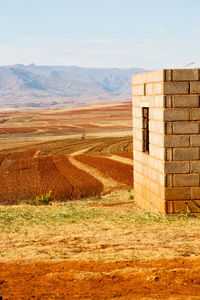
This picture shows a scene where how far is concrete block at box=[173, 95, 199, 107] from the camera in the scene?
1031cm

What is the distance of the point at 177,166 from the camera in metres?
10.5

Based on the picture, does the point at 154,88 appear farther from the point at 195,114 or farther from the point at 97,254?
the point at 97,254

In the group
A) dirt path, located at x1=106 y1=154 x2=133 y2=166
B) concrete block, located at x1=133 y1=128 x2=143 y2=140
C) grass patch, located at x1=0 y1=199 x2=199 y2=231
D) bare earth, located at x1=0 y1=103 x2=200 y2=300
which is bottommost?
dirt path, located at x1=106 y1=154 x2=133 y2=166

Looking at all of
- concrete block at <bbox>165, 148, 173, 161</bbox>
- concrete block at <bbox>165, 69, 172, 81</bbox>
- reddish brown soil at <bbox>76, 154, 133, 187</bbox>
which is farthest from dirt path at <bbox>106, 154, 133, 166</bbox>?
concrete block at <bbox>165, 69, 172, 81</bbox>

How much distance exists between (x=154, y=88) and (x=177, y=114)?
41.3 inches

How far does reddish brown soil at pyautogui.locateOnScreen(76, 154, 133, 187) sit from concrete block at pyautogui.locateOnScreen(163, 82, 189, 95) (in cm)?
1319

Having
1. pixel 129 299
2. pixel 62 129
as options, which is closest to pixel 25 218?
pixel 129 299

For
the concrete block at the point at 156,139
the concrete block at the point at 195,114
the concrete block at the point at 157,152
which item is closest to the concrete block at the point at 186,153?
the concrete block at the point at 157,152

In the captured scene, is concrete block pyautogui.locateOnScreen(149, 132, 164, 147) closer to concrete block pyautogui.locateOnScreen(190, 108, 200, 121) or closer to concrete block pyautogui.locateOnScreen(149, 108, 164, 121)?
concrete block pyautogui.locateOnScreen(149, 108, 164, 121)

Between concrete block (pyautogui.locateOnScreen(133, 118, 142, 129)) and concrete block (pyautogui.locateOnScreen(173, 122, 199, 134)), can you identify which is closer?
concrete block (pyautogui.locateOnScreen(173, 122, 199, 134))

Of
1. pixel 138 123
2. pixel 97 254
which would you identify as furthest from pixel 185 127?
pixel 97 254

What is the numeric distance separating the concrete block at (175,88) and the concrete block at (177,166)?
157 cm

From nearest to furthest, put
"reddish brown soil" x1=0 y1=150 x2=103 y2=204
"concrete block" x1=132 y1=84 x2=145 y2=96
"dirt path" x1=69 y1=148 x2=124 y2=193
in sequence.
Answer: "concrete block" x1=132 y1=84 x2=145 y2=96
"reddish brown soil" x1=0 y1=150 x2=103 y2=204
"dirt path" x1=69 y1=148 x2=124 y2=193

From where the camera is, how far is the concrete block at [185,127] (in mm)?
10383
